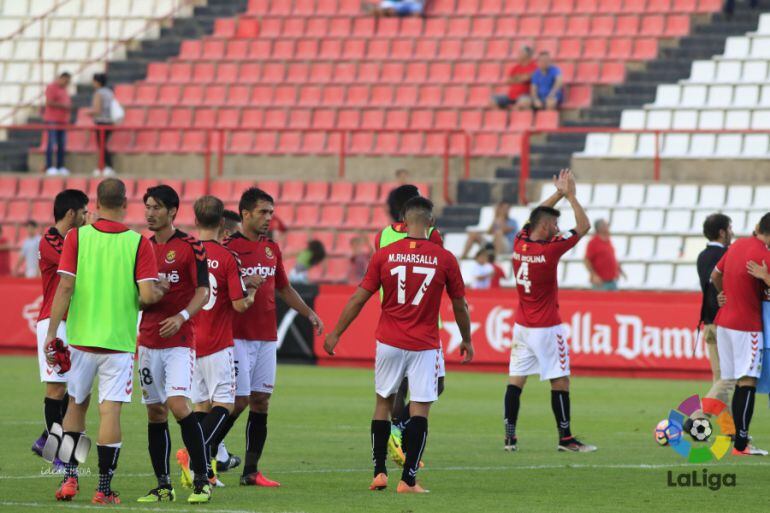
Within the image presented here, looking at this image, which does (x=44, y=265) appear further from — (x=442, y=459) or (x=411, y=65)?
(x=411, y=65)

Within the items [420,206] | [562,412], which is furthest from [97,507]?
[562,412]

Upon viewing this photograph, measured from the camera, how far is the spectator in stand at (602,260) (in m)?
24.6

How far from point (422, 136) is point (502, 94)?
1766 millimetres

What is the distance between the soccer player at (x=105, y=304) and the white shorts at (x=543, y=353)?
17.1ft

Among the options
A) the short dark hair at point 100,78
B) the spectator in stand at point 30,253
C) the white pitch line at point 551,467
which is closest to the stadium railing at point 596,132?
the short dark hair at point 100,78

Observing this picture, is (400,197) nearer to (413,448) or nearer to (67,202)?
(413,448)

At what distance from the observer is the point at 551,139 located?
2950 cm

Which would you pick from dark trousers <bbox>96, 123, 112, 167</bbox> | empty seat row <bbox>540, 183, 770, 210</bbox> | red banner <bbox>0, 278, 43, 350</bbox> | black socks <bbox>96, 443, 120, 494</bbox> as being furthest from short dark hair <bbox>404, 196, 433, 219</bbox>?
dark trousers <bbox>96, 123, 112, 167</bbox>

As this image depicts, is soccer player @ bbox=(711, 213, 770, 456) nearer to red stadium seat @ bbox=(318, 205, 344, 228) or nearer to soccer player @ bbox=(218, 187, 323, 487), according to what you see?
soccer player @ bbox=(218, 187, 323, 487)

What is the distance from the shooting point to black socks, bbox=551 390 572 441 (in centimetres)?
1383

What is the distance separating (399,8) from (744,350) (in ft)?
69.9

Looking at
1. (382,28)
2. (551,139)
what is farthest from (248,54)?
(551,139)

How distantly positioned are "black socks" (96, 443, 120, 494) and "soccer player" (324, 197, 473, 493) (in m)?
1.80

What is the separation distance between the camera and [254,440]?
11250mm
